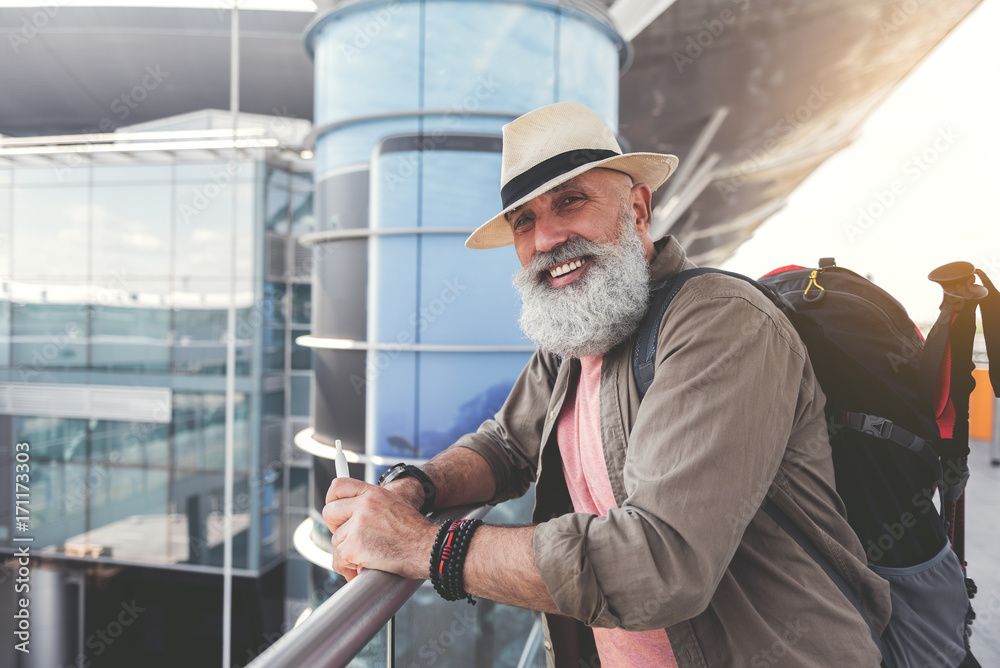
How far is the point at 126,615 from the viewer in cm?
1200

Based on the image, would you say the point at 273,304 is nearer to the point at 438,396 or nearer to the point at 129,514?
the point at 129,514

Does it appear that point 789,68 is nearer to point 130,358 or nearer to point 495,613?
point 495,613

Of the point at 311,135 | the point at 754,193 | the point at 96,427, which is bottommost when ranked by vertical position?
the point at 96,427

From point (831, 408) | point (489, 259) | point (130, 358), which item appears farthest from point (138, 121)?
point (831, 408)

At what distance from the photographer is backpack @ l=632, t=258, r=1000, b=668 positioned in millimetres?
1143

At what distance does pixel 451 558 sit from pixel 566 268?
0.77 m

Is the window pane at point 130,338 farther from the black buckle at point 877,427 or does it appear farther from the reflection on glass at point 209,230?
the black buckle at point 877,427

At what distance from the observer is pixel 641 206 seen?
60.7 inches

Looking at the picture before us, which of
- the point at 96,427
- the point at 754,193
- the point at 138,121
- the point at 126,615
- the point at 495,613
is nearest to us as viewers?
the point at 495,613

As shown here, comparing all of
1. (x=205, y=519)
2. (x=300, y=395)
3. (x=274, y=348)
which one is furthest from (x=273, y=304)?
(x=205, y=519)

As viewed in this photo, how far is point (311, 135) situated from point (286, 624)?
10.7 meters

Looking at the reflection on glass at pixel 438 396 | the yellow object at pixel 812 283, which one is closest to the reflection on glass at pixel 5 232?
the reflection on glass at pixel 438 396

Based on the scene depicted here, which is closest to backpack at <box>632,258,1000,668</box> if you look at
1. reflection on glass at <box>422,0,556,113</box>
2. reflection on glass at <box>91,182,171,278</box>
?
reflection on glass at <box>422,0,556,113</box>

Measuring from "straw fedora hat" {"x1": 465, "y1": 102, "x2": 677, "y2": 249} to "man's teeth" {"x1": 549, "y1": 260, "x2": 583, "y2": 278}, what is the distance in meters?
0.19
